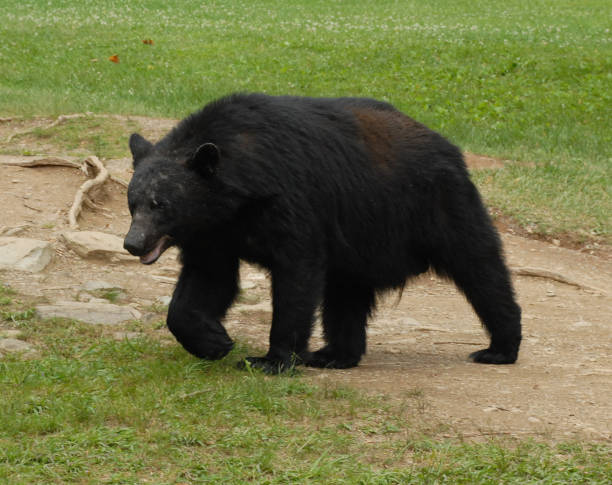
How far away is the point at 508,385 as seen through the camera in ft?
18.7

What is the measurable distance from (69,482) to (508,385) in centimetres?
282

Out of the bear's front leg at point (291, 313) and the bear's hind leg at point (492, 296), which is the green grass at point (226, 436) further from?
the bear's hind leg at point (492, 296)

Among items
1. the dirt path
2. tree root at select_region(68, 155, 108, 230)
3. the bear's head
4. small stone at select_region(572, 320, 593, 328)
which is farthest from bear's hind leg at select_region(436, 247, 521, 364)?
tree root at select_region(68, 155, 108, 230)

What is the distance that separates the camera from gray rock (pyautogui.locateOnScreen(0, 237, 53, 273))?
7477 millimetres

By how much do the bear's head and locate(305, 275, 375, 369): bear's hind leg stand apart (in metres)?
1.32

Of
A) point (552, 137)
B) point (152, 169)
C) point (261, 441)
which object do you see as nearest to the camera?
point (261, 441)

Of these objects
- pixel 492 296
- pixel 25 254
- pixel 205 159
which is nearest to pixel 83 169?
A: pixel 25 254

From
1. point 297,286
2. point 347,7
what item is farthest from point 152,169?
point 347,7

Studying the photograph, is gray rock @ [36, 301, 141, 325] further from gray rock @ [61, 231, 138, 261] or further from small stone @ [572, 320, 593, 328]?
small stone @ [572, 320, 593, 328]

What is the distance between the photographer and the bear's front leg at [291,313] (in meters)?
5.62

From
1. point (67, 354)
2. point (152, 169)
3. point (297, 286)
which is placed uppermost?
point (152, 169)

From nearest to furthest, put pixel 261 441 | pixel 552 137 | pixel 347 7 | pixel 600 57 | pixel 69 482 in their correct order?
1. pixel 69 482
2. pixel 261 441
3. pixel 552 137
4. pixel 600 57
5. pixel 347 7

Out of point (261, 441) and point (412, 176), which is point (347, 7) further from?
point (261, 441)

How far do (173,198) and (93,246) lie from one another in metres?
2.94
